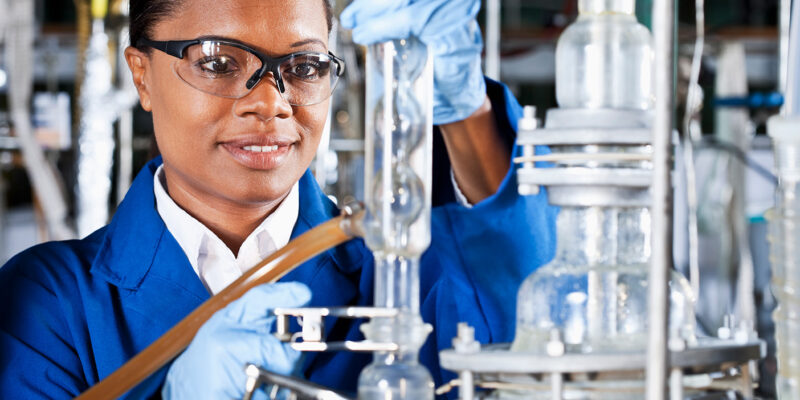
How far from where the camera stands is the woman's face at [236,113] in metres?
1.41

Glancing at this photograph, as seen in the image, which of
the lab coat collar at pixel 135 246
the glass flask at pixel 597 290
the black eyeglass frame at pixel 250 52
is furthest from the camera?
the lab coat collar at pixel 135 246

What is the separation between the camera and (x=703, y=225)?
4.18 metres

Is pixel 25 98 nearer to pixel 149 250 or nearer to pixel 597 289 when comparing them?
pixel 149 250

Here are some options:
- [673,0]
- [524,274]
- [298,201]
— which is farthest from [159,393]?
[673,0]

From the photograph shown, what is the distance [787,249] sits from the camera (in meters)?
0.85

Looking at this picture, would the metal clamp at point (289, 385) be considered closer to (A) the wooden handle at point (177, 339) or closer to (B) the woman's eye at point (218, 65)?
(A) the wooden handle at point (177, 339)

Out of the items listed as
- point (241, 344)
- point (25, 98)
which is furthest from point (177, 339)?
point (25, 98)

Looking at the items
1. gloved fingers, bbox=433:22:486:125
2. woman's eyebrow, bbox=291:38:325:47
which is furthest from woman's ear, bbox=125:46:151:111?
gloved fingers, bbox=433:22:486:125

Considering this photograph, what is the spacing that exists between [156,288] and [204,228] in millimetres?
138

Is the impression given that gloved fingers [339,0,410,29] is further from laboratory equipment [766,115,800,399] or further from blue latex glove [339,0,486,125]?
laboratory equipment [766,115,800,399]

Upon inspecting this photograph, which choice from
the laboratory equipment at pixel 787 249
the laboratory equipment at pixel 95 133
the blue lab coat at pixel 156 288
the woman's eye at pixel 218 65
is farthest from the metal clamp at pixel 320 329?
the laboratory equipment at pixel 95 133

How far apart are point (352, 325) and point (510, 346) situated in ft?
2.39

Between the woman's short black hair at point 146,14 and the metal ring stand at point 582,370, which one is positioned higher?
Answer: the woman's short black hair at point 146,14

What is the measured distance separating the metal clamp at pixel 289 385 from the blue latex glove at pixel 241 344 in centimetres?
5
